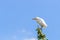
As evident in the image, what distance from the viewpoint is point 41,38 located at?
51.1 feet

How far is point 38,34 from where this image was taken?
15.9 meters

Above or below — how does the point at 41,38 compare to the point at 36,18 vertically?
below

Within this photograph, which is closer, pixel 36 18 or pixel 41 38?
pixel 41 38

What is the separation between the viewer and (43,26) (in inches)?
647

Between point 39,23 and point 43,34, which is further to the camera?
point 39,23

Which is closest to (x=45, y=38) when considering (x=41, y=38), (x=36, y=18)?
(x=41, y=38)

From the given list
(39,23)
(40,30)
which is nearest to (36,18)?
(39,23)

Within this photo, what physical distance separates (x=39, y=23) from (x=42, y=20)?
0.47m

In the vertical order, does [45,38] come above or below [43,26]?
below

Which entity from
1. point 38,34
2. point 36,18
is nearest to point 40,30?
point 38,34

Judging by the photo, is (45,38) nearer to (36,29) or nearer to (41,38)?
(41,38)

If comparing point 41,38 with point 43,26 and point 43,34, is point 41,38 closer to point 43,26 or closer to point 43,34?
point 43,34

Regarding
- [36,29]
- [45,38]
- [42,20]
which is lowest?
[45,38]

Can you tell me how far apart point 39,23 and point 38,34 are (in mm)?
1460
